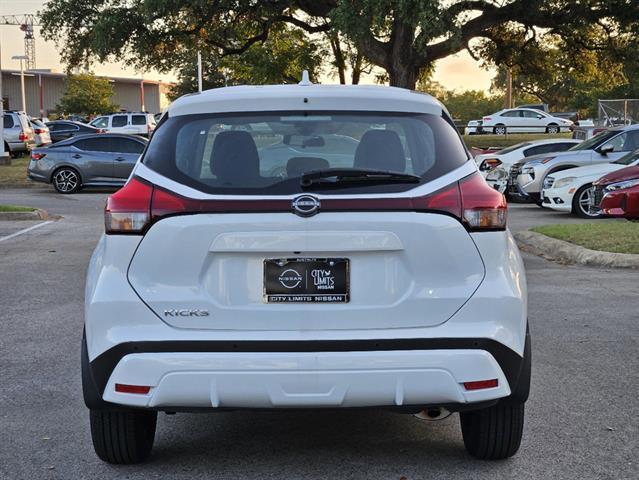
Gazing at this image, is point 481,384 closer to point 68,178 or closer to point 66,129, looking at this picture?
point 68,178

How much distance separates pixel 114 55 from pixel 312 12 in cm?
691

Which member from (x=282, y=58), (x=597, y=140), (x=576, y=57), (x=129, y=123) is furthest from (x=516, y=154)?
(x=129, y=123)

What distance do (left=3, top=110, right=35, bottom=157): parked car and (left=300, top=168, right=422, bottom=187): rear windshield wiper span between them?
3648 cm

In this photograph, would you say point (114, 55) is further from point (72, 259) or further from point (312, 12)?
point (72, 259)

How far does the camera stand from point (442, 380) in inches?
159

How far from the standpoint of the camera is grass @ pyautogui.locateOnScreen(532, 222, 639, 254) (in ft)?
39.7

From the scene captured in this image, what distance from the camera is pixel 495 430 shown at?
461 centimetres

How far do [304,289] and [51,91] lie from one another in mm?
117376

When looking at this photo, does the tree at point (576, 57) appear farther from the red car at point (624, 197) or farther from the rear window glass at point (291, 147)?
the rear window glass at point (291, 147)

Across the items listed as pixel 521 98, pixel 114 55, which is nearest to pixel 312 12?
pixel 114 55

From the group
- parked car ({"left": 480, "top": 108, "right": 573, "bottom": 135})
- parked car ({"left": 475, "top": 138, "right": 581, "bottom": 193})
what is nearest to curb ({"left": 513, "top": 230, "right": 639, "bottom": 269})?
parked car ({"left": 475, "top": 138, "right": 581, "bottom": 193})

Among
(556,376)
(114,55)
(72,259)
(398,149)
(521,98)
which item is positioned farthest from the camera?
(521,98)

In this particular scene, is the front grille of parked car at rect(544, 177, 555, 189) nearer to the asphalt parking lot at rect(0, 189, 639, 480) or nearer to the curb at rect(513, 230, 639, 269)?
the curb at rect(513, 230, 639, 269)

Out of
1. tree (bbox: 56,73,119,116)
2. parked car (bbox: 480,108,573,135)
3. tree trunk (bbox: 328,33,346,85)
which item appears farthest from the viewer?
tree (bbox: 56,73,119,116)
